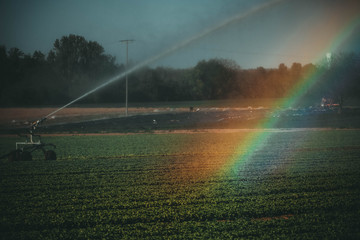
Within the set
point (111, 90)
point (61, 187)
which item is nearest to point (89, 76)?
point (111, 90)

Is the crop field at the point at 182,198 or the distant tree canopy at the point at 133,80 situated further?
the distant tree canopy at the point at 133,80

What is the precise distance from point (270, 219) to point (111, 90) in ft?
208

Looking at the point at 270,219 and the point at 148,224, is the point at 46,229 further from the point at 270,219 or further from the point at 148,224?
the point at 270,219

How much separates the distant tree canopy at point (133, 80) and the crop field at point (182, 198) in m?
46.9

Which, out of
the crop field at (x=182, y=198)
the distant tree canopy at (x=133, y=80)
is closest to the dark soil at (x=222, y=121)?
the distant tree canopy at (x=133, y=80)

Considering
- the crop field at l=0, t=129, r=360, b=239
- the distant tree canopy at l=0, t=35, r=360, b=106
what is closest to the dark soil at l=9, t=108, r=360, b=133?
the distant tree canopy at l=0, t=35, r=360, b=106

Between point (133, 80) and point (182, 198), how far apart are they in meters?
65.2

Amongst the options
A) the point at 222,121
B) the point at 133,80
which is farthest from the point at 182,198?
the point at 133,80

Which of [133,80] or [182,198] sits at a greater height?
[133,80]

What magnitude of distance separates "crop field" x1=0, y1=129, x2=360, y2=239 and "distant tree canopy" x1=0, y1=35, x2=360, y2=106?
46853mm

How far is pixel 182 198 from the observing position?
37.1ft

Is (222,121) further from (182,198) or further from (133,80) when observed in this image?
(182,198)

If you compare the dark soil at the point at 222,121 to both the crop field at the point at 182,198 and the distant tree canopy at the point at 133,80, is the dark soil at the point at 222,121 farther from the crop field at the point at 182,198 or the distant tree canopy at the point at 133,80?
the crop field at the point at 182,198

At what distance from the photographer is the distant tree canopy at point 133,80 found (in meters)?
61.5
